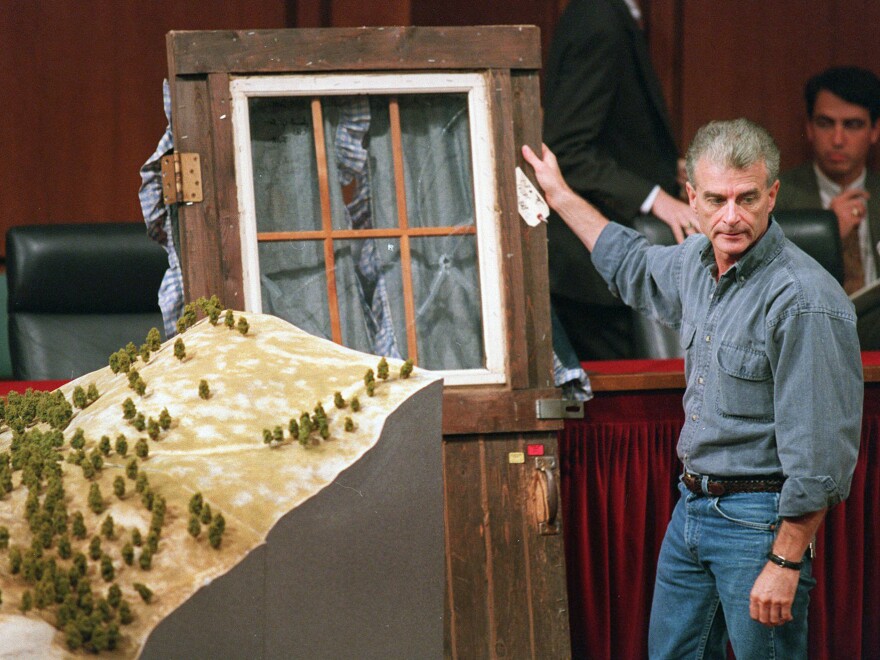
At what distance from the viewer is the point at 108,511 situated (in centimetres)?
130

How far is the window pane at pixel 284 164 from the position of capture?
2121mm

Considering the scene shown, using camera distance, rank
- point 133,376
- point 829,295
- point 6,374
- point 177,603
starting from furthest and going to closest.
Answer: point 6,374 < point 829,295 < point 133,376 < point 177,603

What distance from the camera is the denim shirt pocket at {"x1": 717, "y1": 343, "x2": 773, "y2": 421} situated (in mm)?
1706

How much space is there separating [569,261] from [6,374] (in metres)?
1.58

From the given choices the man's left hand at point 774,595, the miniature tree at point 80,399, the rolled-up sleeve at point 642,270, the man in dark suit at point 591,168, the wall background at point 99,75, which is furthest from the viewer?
the wall background at point 99,75

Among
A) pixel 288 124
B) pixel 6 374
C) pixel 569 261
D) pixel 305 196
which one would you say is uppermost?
pixel 288 124

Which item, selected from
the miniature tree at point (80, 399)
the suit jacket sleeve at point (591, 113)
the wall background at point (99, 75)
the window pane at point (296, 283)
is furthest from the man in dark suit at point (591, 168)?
the miniature tree at point (80, 399)

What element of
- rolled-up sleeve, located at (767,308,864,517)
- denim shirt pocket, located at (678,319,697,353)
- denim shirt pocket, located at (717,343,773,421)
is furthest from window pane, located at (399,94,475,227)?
rolled-up sleeve, located at (767,308,864,517)

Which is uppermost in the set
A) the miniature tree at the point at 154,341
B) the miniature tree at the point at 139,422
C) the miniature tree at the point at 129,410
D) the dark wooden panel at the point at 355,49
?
the dark wooden panel at the point at 355,49

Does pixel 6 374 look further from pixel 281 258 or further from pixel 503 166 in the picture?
pixel 503 166

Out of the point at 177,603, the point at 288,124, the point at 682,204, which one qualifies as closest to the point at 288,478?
the point at 177,603

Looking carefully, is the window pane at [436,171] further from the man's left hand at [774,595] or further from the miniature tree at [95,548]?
the miniature tree at [95,548]

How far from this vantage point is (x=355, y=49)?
2098mm

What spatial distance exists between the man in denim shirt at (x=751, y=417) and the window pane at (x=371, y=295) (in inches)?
22.7
